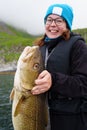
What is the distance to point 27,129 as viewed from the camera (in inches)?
215

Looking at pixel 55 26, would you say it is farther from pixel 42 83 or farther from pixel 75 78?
pixel 42 83

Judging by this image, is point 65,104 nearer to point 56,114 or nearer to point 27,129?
point 56,114

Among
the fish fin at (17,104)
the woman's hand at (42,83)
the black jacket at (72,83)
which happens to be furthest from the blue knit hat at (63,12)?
the fish fin at (17,104)

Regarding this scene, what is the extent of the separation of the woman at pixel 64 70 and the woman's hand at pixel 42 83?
0.42 feet

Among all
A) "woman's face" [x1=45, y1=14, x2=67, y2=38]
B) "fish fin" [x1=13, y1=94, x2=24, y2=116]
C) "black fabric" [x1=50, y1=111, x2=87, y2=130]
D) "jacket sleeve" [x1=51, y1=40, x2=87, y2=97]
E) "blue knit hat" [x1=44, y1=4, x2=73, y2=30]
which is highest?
"blue knit hat" [x1=44, y1=4, x2=73, y2=30]

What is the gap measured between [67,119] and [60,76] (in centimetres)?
88

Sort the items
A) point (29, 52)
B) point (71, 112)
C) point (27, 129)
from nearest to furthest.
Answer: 1. point (29, 52)
2. point (27, 129)
3. point (71, 112)

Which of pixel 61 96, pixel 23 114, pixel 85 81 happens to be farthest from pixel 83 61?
pixel 23 114

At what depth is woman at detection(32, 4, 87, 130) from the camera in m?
5.50

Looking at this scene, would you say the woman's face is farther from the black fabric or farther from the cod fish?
the black fabric

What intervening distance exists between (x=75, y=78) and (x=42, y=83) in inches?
26.8

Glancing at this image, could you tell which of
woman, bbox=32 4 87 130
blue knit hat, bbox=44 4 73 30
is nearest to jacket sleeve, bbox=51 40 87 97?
woman, bbox=32 4 87 130

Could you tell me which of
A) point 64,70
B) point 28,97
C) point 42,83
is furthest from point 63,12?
point 28,97

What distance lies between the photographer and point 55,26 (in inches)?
240
